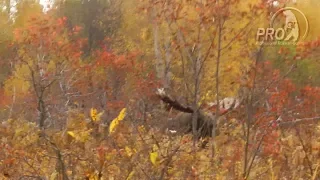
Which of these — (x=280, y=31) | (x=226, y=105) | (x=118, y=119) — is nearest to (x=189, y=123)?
(x=226, y=105)

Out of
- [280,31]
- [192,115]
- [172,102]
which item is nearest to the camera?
[280,31]

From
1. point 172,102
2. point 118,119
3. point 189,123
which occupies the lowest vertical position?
point 189,123

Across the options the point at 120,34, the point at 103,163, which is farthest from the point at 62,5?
the point at 103,163

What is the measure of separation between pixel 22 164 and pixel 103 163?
6.77ft

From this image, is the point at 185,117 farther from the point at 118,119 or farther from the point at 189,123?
the point at 118,119

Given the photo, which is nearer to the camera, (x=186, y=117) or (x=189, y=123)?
(x=189, y=123)

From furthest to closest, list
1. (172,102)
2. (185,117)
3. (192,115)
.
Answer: (185,117), (172,102), (192,115)

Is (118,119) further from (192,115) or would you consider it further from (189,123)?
(189,123)

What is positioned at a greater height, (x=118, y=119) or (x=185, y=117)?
(x=118, y=119)

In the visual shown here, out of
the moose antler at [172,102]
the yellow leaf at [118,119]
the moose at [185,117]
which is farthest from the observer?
the moose antler at [172,102]

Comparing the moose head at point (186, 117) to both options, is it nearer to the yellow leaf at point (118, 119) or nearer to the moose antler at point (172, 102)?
the moose antler at point (172, 102)

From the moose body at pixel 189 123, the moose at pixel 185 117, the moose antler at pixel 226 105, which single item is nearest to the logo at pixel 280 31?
the moose antler at pixel 226 105

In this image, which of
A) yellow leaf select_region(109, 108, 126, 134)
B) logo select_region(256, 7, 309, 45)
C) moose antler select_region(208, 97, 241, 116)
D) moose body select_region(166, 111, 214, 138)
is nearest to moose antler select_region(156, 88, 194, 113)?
moose body select_region(166, 111, 214, 138)

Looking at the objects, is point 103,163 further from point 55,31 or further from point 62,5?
point 62,5
